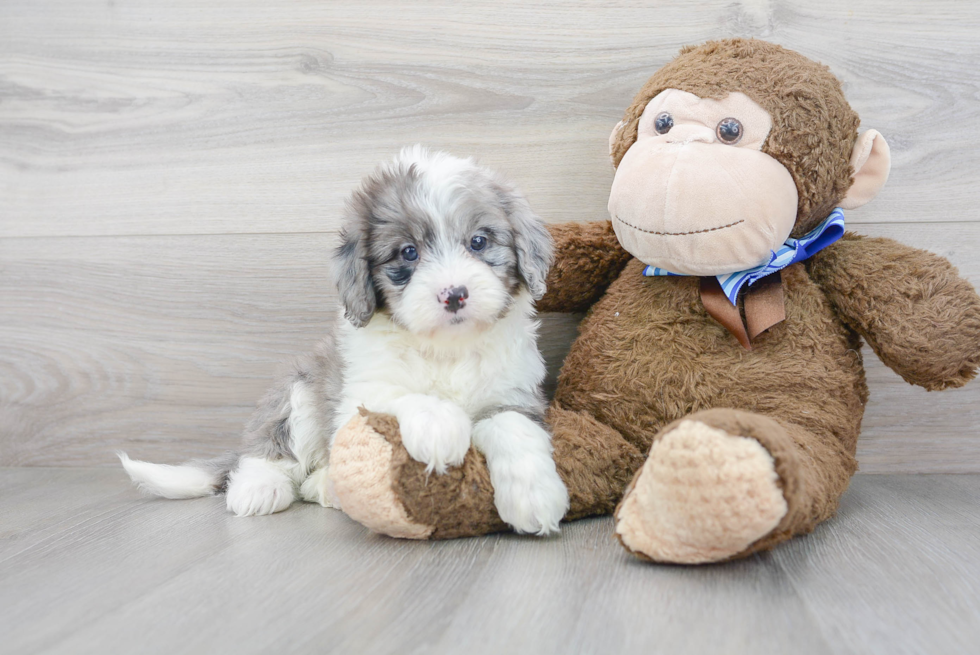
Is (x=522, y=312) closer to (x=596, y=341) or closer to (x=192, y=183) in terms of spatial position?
(x=596, y=341)

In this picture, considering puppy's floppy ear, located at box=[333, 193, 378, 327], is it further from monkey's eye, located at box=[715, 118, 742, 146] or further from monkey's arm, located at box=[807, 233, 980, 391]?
monkey's arm, located at box=[807, 233, 980, 391]

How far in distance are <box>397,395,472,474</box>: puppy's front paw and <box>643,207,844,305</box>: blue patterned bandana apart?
0.68 m

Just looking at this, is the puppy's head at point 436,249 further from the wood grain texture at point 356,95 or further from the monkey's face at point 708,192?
the wood grain texture at point 356,95

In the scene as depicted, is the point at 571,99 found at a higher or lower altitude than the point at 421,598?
higher

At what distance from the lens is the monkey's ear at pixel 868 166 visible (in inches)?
69.1

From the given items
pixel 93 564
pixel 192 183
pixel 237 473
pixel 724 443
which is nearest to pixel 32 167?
pixel 192 183

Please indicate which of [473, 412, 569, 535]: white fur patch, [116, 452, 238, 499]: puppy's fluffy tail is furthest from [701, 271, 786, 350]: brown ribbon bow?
[116, 452, 238, 499]: puppy's fluffy tail

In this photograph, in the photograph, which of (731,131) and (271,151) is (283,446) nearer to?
(271,151)

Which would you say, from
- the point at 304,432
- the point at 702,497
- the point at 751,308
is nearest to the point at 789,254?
the point at 751,308

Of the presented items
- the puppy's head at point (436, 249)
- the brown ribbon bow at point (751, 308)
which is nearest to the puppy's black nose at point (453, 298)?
the puppy's head at point (436, 249)

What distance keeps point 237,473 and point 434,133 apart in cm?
116

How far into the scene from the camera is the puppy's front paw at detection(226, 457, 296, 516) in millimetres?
1896

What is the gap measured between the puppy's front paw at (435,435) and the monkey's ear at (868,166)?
1098 millimetres

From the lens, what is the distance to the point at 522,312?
1.86 metres
